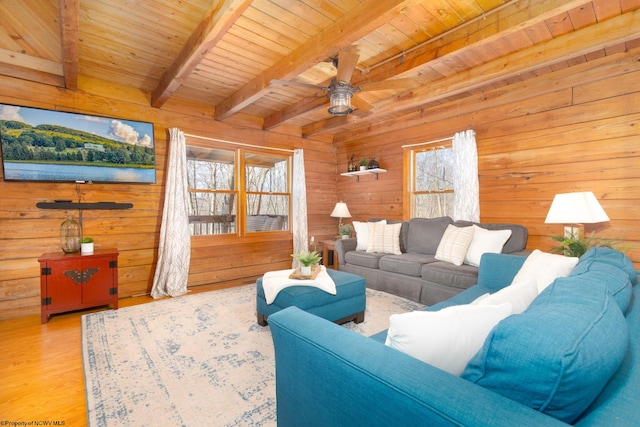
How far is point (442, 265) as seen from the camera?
3256 millimetres

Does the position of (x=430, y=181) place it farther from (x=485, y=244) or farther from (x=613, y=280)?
(x=613, y=280)

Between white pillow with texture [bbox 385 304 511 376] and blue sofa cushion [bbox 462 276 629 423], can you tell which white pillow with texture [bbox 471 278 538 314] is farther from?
blue sofa cushion [bbox 462 276 629 423]

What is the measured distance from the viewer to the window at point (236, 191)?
4.37 m

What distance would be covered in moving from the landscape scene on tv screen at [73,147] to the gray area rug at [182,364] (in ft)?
5.18

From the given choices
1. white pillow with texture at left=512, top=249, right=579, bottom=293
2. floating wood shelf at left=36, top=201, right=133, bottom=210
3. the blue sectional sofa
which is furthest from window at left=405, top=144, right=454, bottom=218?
floating wood shelf at left=36, top=201, right=133, bottom=210

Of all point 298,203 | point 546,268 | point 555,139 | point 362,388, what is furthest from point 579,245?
point 298,203

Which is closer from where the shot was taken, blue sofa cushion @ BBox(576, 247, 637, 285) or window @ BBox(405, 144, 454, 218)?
blue sofa cushion @ BBox(576, 247, 637, 285)

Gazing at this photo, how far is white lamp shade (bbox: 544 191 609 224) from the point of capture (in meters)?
2.55

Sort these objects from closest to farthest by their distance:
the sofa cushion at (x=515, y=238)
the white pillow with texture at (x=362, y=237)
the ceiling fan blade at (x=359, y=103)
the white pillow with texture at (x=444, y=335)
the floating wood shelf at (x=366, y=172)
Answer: the white pillow with texture at (x=444, y=335) → the sofa cushion at (x=515, y=238) → the ceiling fan blade at (x=359, y=103) → the white pillow with texture at (x=362, y=237) → the floating wood shelf at (x=366, y=172)

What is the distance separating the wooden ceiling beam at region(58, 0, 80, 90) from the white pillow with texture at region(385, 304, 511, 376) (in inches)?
103

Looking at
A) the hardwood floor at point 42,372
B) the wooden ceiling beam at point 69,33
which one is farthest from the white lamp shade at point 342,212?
the wooden ceiling beam at point 69,33

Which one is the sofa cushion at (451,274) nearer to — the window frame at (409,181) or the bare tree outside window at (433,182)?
the bare tree outside window at (433,182)

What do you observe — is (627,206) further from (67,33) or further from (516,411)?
(67,33)

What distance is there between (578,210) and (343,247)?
8.64 ft
